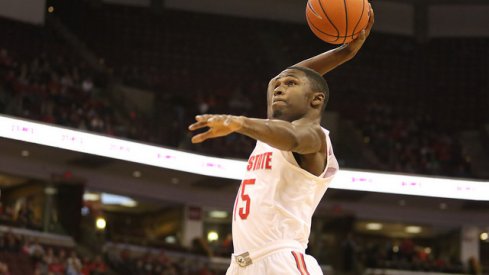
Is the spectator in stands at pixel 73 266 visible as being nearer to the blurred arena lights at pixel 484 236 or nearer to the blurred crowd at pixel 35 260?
the blurred crowd at pixel 35 260

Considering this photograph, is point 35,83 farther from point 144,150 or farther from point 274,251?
point 274,251

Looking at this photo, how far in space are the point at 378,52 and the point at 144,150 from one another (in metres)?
10.9

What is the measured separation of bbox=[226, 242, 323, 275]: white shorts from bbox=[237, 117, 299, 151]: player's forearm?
699mm

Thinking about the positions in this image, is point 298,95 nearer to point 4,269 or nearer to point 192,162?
point 4,269

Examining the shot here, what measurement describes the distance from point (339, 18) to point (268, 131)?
1632mm

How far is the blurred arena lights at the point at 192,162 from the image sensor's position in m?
18.4

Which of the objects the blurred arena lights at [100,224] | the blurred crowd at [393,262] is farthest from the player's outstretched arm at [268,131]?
the blurred arena lights at [100,224]

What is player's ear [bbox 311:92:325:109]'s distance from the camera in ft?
15.1

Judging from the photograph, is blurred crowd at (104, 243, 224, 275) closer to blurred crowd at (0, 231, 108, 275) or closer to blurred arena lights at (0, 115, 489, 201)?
blurred crowd at (0, 231, 108, 275)

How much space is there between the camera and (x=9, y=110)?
59.6ft

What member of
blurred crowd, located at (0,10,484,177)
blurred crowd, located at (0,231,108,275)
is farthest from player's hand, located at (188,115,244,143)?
blurred crowd, located at (0,10,484,177)

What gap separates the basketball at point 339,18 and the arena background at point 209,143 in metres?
11.5

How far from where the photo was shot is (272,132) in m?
3.94

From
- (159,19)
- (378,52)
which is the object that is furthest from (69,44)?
(378,52)
